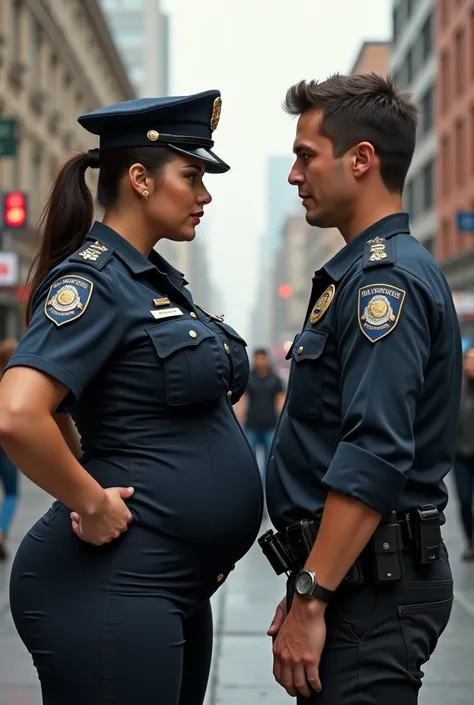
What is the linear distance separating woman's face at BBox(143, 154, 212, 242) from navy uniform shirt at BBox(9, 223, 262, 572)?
113mm

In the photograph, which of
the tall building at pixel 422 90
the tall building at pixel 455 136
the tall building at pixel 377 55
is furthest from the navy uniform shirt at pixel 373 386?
the tall building at pixel 377 55

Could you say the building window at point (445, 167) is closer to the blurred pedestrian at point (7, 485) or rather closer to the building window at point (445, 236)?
the building window at point (445, 236)

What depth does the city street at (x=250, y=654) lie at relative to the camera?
218 inches

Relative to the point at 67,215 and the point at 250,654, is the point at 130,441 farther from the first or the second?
the point at 250,654

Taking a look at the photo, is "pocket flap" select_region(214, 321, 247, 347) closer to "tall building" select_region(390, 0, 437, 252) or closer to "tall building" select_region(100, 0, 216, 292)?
"tall building" select_region(390, 0, 437, 252)

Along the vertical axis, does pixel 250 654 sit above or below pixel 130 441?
below

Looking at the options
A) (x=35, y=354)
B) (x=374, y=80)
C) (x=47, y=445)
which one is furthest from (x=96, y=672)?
(x=374, y=80)

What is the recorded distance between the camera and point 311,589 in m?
2.48

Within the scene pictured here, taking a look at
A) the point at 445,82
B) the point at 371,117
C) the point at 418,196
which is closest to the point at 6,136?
the point at 371,117

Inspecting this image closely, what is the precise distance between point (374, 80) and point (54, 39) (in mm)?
38559

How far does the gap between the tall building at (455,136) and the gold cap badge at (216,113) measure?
40.1 metres

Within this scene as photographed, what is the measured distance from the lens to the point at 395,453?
247cm

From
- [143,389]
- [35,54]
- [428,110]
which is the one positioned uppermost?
[35,54]

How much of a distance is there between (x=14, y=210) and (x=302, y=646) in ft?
41.6
